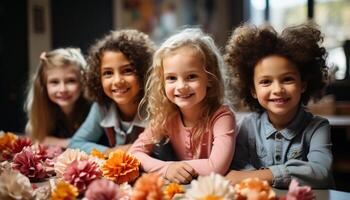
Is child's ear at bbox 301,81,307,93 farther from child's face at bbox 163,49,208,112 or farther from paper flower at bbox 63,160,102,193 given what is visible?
paper flower at bbox 63,160,102,193

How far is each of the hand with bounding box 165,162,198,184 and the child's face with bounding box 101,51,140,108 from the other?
1.50ft

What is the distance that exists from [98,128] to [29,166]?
0.55 m

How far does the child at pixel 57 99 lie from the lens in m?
1.86

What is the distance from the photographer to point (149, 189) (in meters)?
0.82

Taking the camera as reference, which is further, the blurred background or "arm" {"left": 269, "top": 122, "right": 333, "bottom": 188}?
the blurred background

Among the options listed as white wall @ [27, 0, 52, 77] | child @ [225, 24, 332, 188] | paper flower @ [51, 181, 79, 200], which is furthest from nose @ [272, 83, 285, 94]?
white wall @ [27, 0, 52, 77]

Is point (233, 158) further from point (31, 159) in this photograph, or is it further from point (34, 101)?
point (34, 101)

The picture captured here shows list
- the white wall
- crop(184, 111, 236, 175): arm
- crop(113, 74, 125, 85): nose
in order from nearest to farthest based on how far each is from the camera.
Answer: crop(184, 111, 236, 175): arm
crop(113, 74, 125, 85): nose
the white wall

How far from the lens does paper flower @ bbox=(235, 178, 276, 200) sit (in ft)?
2.68

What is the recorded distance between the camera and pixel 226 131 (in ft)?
4.11

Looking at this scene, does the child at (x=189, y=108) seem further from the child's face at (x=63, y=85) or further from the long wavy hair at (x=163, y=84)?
the child's face at (x=63, y=85)

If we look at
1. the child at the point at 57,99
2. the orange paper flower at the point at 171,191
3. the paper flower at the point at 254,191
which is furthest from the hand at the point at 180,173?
the child at the point at 57,99

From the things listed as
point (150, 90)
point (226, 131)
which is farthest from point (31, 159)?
point (226, 131)

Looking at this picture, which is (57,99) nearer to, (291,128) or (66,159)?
(66,159)
